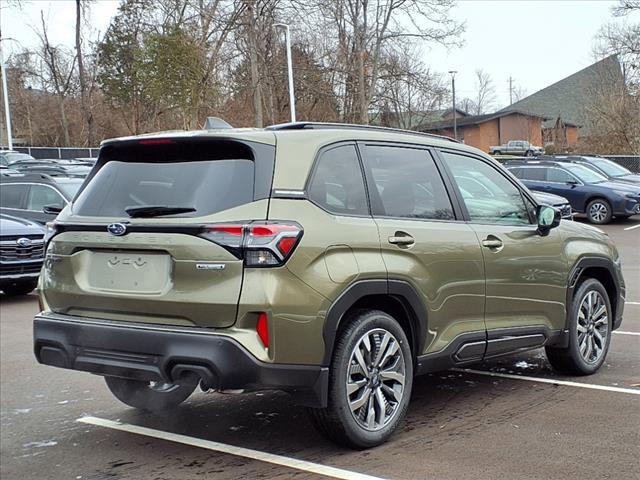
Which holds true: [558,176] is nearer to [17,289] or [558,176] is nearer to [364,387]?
[17,289]

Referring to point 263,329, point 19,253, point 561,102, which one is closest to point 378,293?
point 263,329

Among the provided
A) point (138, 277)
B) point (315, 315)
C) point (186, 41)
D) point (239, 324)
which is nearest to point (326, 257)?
point (315, 315)

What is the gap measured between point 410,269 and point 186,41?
23.2 metres

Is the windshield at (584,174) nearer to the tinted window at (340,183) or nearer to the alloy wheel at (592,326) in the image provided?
the alloy wheel at (592,326)

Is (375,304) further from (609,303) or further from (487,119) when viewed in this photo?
(487,119)

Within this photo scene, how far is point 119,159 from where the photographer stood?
15.1 feet

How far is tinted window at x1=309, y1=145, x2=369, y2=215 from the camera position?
4281mm

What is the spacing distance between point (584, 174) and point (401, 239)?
1855cm

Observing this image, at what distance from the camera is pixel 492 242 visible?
5.23 m

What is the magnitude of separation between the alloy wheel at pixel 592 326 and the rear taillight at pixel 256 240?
3.05 meters

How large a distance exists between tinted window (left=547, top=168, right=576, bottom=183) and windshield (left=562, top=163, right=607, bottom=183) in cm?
19

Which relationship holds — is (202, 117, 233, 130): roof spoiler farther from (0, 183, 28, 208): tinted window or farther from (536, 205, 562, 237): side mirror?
(0, 183, 28, 208): tinted window

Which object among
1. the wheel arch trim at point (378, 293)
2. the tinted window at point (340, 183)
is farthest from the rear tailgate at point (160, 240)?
Result: the wheel arch trim at point (378, 293)

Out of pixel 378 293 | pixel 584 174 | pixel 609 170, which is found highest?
pixel 609 170
